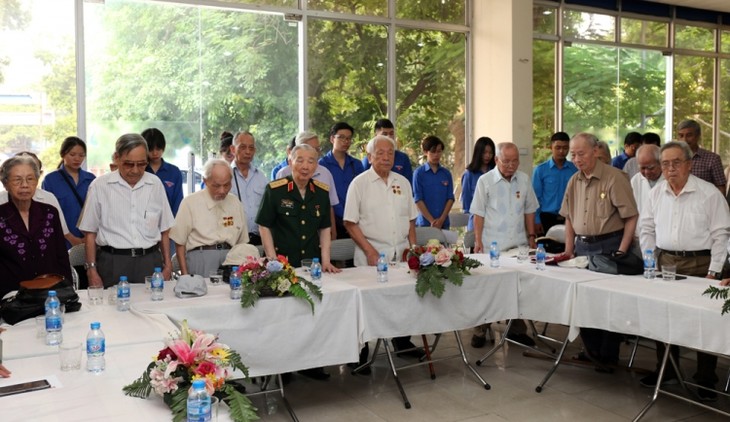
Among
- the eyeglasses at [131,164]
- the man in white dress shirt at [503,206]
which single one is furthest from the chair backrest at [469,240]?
the eyeglasses at [131,164]

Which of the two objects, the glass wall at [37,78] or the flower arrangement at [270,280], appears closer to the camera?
the flower arrangement at [270,280]

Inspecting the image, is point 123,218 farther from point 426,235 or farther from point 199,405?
point 199,405

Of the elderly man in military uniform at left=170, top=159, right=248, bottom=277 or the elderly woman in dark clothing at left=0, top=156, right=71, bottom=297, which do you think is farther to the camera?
the elderly man in military uniform at left=170, top=159, right=248, bottom=277

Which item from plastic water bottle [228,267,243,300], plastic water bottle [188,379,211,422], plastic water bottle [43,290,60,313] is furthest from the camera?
plastic water bottle [228,267,243,300]

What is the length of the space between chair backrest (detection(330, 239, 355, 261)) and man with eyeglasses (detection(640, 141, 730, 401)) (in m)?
2.34

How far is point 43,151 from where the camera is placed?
298 inches

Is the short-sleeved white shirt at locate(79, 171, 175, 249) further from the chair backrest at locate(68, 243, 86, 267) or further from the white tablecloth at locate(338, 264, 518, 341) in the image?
the white tablecloth at locate(338, 264, 518, 341)

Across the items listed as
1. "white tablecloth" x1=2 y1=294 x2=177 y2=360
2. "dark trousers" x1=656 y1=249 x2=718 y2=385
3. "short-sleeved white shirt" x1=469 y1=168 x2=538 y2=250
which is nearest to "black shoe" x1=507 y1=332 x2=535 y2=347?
"short-sleeved white shirt" x1=469 y1=168 x2=538 y2=250

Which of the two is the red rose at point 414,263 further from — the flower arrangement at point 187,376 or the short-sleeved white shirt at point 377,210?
the flower arrangement at point 187,376

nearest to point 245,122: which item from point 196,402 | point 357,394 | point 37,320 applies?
point 357,394

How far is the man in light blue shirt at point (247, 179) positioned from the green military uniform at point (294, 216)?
111 cm

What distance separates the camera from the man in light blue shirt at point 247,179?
6289 mm

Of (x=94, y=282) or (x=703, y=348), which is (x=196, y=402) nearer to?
(x=94, y=282)

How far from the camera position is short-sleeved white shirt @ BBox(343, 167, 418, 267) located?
18.2 ft
